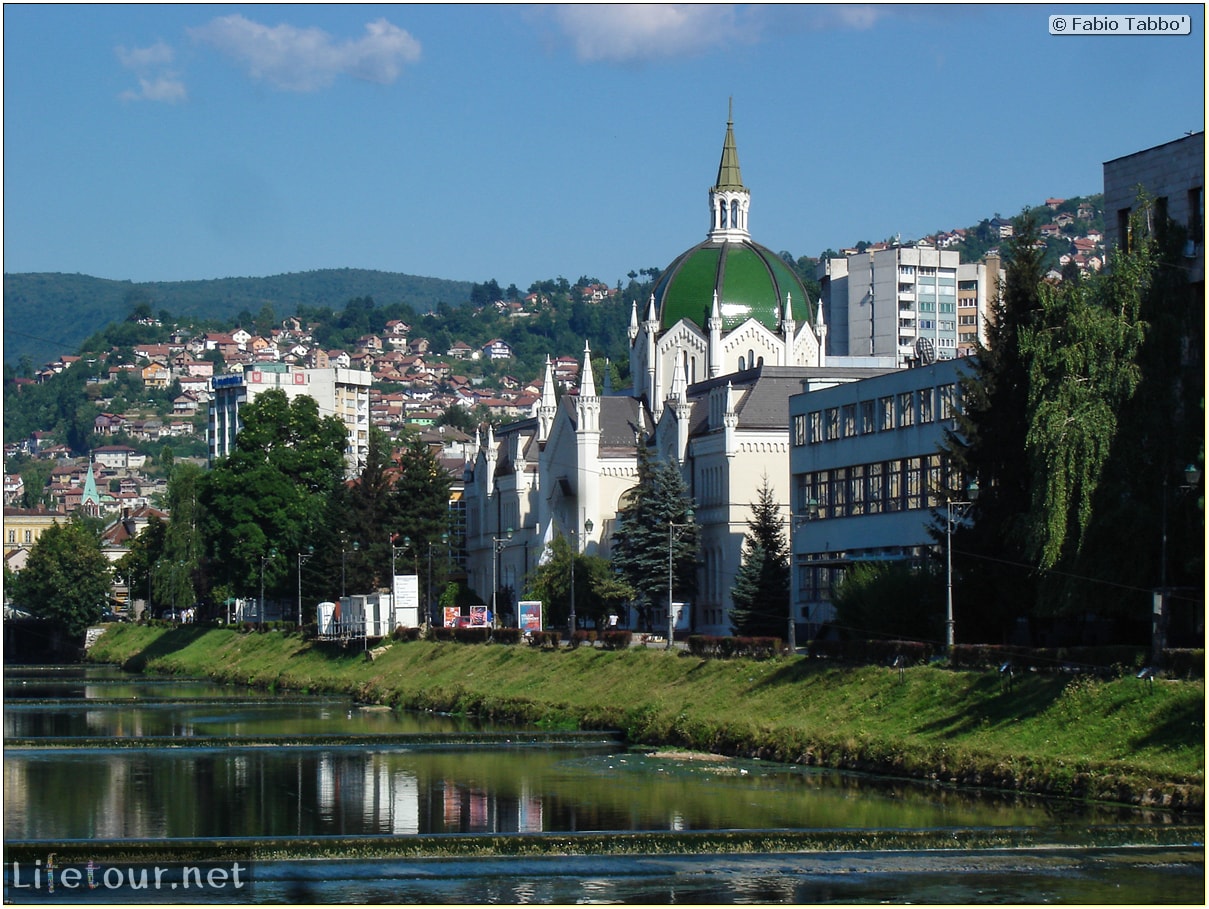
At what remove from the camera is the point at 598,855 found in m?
36.7

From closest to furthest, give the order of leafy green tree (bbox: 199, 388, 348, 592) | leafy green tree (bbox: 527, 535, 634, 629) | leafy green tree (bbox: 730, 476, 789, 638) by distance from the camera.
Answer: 1. leafy green tree (bbox: 730, 476, 789, 638)
2. leafy green tree (bbox: 527, 535, 634, 629)
3. leafy green tree (bbox: 199, 388, 348, 592)

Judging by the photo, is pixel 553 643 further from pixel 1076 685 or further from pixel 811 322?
pixel 811 322

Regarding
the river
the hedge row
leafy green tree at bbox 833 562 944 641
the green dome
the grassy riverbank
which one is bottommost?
the river

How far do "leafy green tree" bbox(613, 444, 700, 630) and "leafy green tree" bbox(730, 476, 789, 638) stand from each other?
836 cm

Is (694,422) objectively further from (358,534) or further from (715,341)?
(358,534)

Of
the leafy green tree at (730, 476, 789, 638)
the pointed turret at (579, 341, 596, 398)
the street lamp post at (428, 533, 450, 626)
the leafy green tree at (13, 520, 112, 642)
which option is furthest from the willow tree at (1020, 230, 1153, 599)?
the leafy green tree at (13, 520, 112, 642)

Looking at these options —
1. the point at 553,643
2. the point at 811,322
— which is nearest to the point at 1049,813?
the point at 553,643

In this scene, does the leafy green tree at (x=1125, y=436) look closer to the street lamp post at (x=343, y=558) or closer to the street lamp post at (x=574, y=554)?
the street lamp post at (x=574, y=554)

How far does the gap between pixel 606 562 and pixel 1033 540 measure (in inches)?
2004

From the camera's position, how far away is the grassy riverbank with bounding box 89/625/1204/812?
42.2 meters

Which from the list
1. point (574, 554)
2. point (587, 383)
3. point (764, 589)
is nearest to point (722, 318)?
point (587, 383)

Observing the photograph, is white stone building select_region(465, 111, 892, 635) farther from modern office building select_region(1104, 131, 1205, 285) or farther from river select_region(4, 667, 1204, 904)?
modern office building select_region(1104, 131, 1205, 285)

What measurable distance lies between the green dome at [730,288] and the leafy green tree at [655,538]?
2405 centimetres

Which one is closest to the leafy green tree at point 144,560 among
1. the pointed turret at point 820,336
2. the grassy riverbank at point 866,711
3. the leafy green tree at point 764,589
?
the pointed turret at point 820,336
